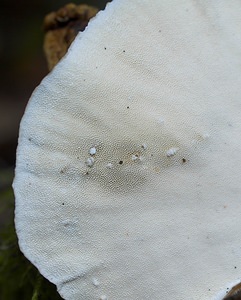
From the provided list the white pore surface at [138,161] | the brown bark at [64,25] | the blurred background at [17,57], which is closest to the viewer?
the white pore surface at [138,161]

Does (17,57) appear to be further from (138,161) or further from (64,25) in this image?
(138,161)

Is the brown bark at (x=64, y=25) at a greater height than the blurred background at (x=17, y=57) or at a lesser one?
greater

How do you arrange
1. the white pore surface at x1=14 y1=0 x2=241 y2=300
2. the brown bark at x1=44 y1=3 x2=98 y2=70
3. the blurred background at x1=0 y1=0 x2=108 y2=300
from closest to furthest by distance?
the white pore surface at x1=14 y1=0 x2=241 y2=300, the brown bark at x1=44 y1=3 x2=98 y2=70, the blurred background at x1=0 y1=0 x2=108 y2=300

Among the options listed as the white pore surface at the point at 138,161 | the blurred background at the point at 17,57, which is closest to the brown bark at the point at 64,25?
the white pore surface at the point at 138,161

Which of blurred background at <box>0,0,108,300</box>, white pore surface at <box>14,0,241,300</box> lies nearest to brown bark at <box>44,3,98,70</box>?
white pore surface at <box>14,0,241,300</box>

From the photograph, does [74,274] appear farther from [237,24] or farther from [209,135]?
[237,24]

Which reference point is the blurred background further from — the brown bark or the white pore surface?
the white pore surface

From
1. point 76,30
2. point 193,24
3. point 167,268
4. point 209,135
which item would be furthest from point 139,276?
point 76,30

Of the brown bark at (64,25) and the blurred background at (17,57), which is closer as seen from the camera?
the brown bark at (64,25)

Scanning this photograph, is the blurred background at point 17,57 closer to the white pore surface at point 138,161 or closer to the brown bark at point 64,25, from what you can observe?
the brown bark at point 64,25
